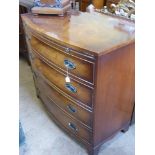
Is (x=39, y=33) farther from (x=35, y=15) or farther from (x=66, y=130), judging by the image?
(x=66, y=130)

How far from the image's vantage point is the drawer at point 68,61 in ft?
3.64

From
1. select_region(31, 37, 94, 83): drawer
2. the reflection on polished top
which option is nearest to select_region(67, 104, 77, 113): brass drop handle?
select_region(31, 37, 94, 83): drawer

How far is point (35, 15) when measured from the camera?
163 centimetres

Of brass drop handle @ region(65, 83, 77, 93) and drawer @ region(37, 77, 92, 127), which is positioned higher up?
brass drop handle @ region(65, 83, 77, 93)

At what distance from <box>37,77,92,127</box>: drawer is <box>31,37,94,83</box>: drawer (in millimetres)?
234

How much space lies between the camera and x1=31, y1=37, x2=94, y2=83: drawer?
111cm

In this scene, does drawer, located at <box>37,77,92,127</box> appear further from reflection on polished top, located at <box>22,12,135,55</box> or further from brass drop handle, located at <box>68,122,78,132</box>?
reflection on polished top, located at <box>22,12,135,55</box>

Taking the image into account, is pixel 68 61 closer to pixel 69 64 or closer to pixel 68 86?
pixel 69 64

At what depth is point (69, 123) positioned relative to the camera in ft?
4.92

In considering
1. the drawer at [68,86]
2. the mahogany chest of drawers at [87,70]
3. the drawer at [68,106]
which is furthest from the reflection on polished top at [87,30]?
the drawer at [68,106]

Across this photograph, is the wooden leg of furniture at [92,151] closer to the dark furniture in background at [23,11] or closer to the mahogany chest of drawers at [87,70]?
the mahogany chest of drawers at [87,70]
